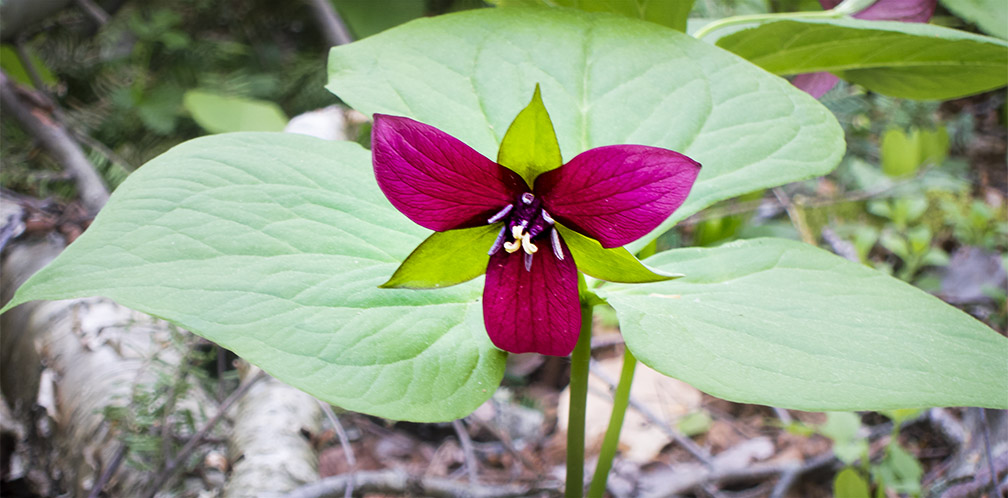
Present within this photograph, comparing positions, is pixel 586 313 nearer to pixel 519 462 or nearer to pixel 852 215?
pixel 519 462

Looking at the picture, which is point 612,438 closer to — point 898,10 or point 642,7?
point 642,7

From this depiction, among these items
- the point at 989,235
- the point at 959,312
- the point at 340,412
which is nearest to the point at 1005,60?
the point at 959,312

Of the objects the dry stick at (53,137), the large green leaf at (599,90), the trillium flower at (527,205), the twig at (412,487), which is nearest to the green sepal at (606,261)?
the trillium flower at (527,205)

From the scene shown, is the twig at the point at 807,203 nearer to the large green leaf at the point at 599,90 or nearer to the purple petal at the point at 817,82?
the purple petal at the point at 817,82

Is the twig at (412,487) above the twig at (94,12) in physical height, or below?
below

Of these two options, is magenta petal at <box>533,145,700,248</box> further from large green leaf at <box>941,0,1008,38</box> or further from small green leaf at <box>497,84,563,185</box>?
large green leaf at <box>941,0,1008,38</box>

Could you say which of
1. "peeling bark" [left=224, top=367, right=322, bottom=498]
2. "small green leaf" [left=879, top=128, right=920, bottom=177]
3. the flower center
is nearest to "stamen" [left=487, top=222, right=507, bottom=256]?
the flower center

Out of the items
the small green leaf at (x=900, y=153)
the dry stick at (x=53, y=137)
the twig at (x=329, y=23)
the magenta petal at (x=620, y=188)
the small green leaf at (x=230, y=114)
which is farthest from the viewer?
the twig at (x=329, y=23)

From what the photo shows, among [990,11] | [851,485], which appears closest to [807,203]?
[990,11]
